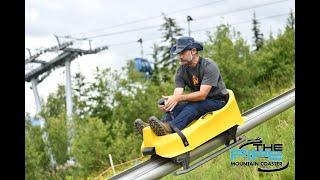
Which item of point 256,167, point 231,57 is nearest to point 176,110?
point 256,167

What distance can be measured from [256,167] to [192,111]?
17.8 inches

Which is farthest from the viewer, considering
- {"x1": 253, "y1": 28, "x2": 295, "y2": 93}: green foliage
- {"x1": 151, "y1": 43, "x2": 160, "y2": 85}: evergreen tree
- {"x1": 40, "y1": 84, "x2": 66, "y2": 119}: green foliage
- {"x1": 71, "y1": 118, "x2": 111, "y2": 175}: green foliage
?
{"x1": 40, "y1": 84, "x2": 66, "y2": 119}: green foliage

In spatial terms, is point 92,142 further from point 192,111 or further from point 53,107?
point 192,111

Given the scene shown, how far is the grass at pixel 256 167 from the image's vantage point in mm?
2971

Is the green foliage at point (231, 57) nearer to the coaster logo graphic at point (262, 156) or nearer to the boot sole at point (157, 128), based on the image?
the coaster logo graphic at point (262, 156)

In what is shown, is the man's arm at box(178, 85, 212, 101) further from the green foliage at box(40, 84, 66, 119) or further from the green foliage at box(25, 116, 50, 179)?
the green foliage at box(40, 84, 66, 119)

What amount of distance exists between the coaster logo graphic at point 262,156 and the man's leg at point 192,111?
0.95ft

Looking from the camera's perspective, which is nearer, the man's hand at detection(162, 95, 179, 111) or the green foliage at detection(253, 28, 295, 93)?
the man's hand at detection(162, 95, 179, 111)

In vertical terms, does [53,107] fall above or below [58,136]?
above

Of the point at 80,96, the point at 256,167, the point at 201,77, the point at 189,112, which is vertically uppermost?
the point at 201,77

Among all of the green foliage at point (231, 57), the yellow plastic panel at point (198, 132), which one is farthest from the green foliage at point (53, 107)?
the yellow plastic panel at point (198, 132)

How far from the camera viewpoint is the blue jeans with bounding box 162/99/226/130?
9.51 ft

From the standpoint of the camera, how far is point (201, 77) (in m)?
2.95

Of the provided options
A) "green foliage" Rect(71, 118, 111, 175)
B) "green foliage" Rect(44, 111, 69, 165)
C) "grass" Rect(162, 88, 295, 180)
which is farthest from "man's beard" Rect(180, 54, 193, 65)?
"green foliage" Rect(44, 111, 69, 165)
